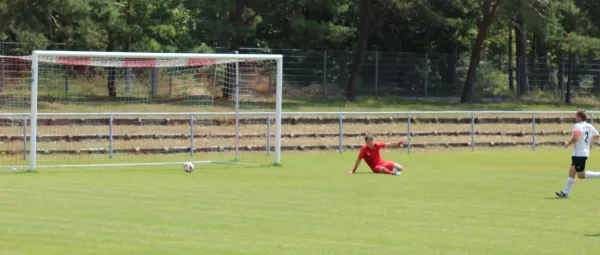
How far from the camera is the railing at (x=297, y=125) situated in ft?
98.2

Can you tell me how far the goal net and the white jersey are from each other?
9779 millimetres

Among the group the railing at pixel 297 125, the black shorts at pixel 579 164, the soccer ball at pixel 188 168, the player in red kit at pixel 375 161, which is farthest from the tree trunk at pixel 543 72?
the black shorts at pixel 579 164

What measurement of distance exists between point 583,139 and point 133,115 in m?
16.1

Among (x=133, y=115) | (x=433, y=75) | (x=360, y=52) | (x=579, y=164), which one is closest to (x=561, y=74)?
(x=433, y=75)

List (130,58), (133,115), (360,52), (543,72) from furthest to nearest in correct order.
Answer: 1. (543,72)
2. (360,52)
3. (133,115)
4. (130,58)

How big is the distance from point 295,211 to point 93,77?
51.2 feet

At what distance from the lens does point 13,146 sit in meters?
29.1

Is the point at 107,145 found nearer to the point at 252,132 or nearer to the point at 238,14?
the point at 252,132

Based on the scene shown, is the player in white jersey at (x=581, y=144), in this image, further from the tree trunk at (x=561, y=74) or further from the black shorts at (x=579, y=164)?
the tree trunk at (x=561, y=74)

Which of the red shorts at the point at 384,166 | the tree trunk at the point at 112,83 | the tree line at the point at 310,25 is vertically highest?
the tree line at the point at 310,25

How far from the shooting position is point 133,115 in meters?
31.7

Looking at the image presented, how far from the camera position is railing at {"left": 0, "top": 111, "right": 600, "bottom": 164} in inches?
1178

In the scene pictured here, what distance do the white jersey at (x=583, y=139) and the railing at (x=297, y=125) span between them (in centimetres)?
1175

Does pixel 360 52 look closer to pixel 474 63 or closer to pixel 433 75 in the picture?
pixel 433 75
